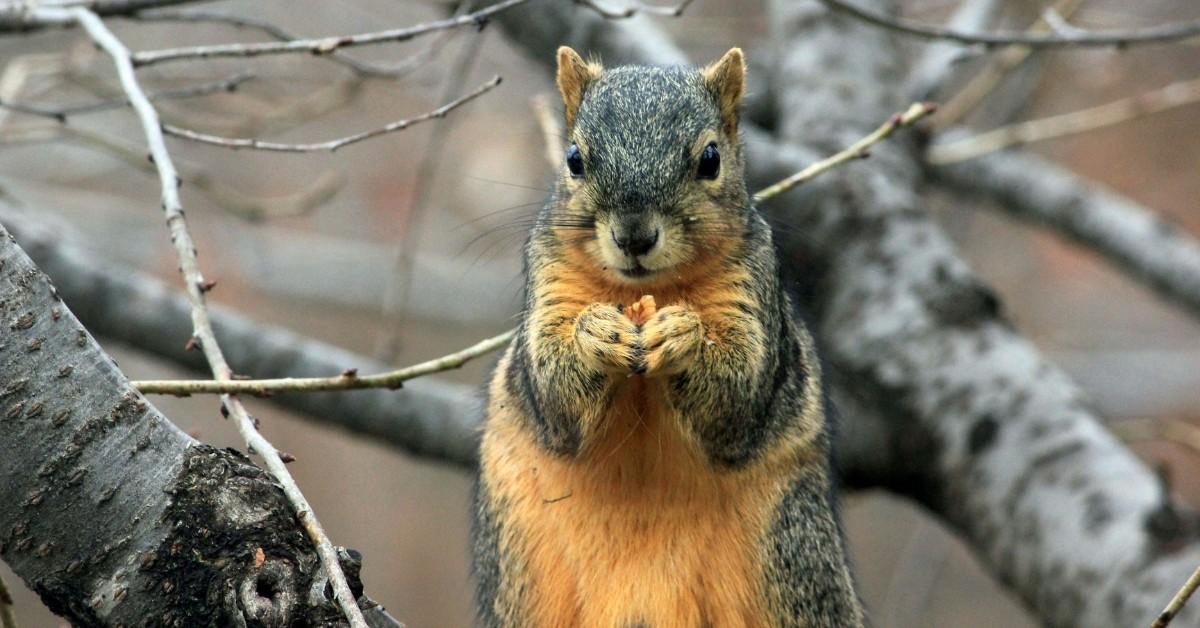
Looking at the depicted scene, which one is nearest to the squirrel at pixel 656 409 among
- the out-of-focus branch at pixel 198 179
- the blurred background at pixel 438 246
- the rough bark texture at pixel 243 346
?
the rough bark texture at pixel 243 346

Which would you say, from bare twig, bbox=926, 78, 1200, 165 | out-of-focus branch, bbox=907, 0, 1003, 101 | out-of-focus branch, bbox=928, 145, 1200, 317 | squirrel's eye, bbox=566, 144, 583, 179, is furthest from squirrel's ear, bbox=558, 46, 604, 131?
out-of-focus branch, bbox=928, 145, 1200, 317

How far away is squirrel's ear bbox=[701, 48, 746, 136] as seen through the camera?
243 centimetres

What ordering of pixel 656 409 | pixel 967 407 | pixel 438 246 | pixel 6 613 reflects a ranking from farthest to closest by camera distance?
pixel 438 246 → pixel 967 407 → pixel 656 409 → pixel 6 613

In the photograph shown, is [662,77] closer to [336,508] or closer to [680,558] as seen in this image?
[680,558]

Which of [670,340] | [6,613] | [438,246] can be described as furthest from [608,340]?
[438,246]

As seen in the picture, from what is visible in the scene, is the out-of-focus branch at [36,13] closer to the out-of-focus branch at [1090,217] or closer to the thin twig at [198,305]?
the thin twig at [198,305]

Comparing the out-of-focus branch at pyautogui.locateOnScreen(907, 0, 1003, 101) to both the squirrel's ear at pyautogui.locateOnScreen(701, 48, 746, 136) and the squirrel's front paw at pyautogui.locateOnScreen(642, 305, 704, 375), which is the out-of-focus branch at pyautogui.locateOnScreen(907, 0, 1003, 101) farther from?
the squirrel's front paw at pyautogui.locateOnScreen(642, 305, 704, 375)

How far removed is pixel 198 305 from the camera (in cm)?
182

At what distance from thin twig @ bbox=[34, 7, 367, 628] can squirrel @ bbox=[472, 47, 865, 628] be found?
594mm

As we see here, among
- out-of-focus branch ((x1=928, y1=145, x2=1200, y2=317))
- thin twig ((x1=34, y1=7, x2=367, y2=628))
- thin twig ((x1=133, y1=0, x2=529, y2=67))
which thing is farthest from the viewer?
out-of-focus branch ((x1=928, y1=145, x2=1200, y2=317))

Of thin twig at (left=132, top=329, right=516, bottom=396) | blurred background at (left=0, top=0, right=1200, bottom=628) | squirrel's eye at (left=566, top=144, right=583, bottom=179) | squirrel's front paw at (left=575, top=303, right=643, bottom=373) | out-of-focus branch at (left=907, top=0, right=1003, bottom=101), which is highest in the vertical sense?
squirrel's eye at (left=566, top=144, right=583, bottom=179)

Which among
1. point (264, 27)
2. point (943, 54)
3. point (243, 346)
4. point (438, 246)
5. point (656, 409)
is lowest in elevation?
point (438, 246)

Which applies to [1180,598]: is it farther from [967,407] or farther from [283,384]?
[967,407]

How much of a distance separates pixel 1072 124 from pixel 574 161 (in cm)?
213
